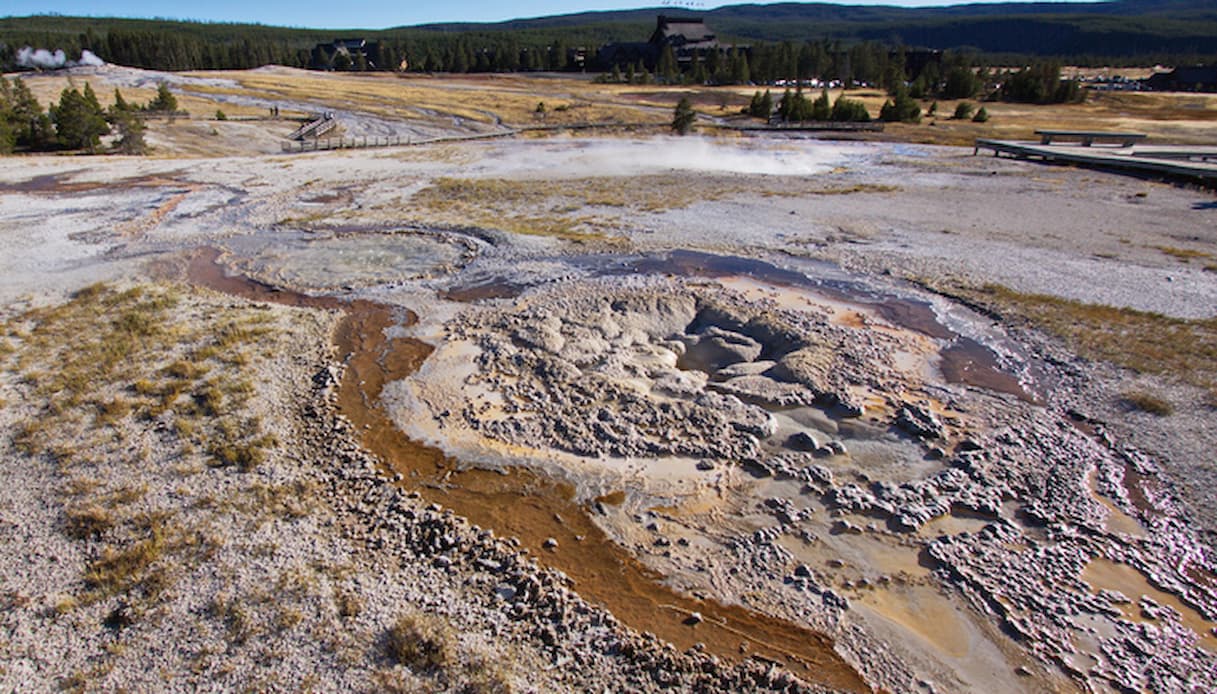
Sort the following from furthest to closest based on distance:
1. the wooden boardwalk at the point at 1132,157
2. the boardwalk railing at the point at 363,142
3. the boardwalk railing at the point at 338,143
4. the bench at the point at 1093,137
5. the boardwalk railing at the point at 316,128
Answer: the boardwalk railing at the point at 316,128
the boardwalk railing at the point at 363,142
the boardwalk railing at the point at 338,143
the bench at the point at 1093,137
the wooden boardwalk at the point at 1132,157

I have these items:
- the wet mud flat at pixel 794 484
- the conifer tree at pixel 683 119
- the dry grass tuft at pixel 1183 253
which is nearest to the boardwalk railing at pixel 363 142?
the conifer tree at pixel 683 119

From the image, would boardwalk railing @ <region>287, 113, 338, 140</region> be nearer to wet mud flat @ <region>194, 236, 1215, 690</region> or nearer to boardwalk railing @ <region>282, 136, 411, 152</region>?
boardwalk railing @ <region>282, 136, 411, 152</region>

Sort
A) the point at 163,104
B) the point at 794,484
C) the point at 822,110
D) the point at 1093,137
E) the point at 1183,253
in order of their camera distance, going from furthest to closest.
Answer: the point at 822,110, the point at 163,104, the point at 1093,137, the point at 1183,253, the point at 794,484

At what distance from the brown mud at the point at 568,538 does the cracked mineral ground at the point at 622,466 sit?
5 cm

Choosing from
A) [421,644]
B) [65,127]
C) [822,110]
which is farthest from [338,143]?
[421,644]

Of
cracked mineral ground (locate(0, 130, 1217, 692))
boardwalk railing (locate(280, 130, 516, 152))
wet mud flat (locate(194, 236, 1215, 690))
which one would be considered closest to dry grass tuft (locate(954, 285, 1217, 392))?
cracked mineral ground (locate(0, 130, 1217, 692))

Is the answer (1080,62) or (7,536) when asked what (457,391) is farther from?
(1080,62)

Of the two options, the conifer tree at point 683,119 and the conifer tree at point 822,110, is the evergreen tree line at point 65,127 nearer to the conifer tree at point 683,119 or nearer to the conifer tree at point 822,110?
the conifer tree at point 683,119

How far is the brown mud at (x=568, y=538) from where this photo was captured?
24.0 ft

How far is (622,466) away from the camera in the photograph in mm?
10531

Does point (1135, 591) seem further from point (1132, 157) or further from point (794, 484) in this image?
point (1132, 157)

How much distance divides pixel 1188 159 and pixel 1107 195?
1463cm

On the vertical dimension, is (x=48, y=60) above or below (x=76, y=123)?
above

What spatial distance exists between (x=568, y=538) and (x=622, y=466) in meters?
1.82
